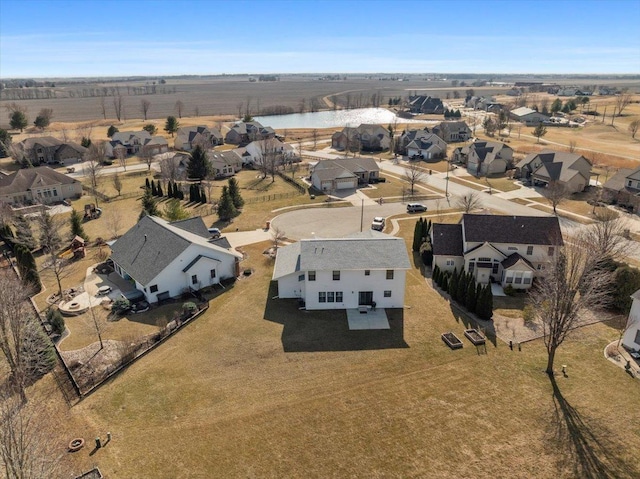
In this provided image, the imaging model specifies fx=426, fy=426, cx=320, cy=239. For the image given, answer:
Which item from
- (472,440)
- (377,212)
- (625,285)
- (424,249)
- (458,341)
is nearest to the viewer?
(472,440)

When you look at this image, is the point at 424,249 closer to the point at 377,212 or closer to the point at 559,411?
the point at 377,212

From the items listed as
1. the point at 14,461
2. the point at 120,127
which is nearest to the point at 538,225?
the point at 14,461

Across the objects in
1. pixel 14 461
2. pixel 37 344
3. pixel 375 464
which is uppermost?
pixel 14 461

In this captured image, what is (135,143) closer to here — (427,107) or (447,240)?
(447,240)

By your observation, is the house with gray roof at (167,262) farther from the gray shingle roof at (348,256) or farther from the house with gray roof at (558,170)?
the house with gray roof at (558,170)

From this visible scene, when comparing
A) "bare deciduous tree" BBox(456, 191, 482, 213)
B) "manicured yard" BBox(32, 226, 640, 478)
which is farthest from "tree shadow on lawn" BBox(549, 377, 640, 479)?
"bare deciduous tree" BBox(456, 191, 482, 213)

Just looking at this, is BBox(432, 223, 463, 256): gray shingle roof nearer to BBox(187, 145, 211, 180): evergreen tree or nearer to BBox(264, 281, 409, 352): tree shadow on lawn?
BBox(264, 281, 409, 352): tree shadow on lawn

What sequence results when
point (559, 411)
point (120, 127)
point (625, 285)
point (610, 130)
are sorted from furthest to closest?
1. point (120, 127)
2. point (610, 130)
3. point (625, 285)
4. point (559, 411)
